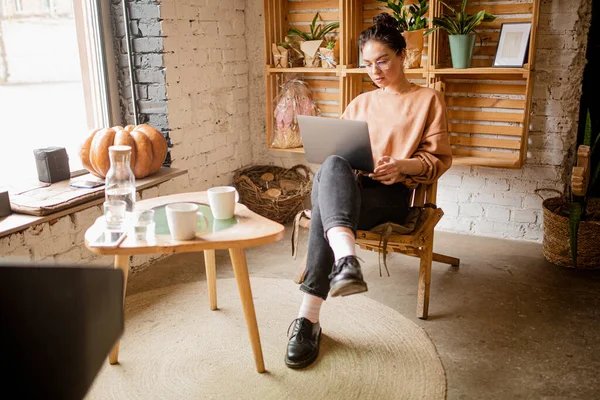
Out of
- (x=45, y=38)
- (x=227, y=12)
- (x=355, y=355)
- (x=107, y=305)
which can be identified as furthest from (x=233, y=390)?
(x=227, y=12)

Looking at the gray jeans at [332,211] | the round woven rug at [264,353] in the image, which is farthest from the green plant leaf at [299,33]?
the round woven rug at [264,353]

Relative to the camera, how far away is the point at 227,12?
11.0 ft

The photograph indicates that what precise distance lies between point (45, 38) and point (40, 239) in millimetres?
898

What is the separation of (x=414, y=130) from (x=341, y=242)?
0.66 metres

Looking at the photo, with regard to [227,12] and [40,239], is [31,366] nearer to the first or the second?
[40,239]

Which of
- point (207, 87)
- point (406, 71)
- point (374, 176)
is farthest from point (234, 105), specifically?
point (374, 176)

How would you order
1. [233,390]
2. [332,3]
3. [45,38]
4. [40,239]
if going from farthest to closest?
1. [332,3]
2. [45,38]
3. [40,239]
4. [233,390]

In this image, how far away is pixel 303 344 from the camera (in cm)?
202

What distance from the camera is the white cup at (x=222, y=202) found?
1.86 meters

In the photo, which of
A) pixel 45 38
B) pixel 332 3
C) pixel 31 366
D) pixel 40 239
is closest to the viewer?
pixel 31 366

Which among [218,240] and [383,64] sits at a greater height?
[383,64]

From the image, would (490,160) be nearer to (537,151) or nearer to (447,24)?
(537,151)

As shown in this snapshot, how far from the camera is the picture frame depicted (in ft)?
9.21

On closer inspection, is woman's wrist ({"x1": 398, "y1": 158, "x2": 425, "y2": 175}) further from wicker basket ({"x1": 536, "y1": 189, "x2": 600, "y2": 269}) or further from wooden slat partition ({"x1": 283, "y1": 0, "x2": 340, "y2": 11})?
wooden slat partition ({"x1": 283, "y1": 0, "x2": 340, "y2": 11})
